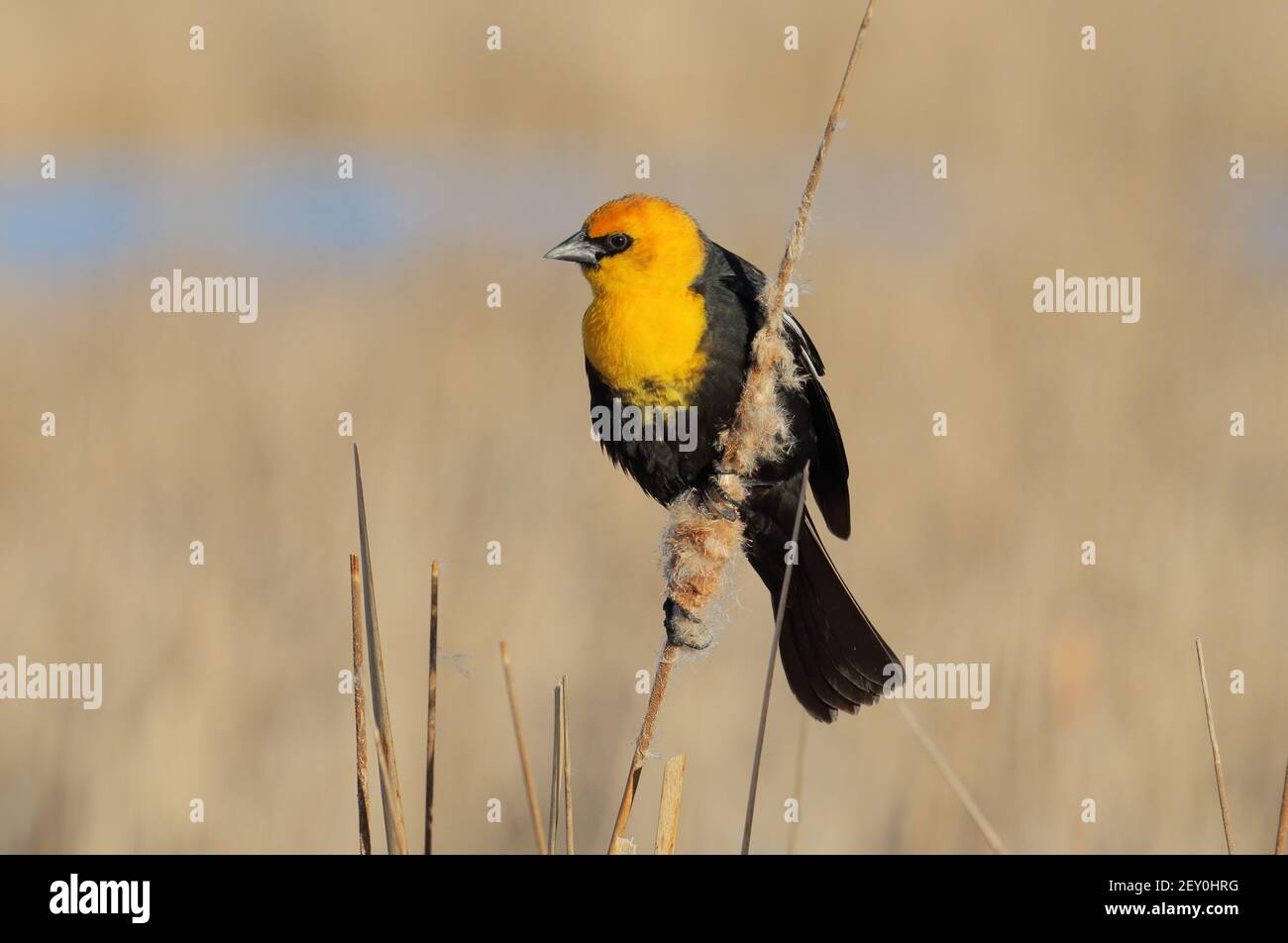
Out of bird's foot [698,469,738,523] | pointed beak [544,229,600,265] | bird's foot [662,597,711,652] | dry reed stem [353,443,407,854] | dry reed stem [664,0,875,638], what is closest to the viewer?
dry reed stem [353,443,407,854]

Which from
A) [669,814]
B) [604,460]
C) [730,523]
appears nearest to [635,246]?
[730,523]

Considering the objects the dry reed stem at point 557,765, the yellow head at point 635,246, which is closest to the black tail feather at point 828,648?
the yellow head at point 635,246

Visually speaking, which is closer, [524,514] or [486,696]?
[486,696]

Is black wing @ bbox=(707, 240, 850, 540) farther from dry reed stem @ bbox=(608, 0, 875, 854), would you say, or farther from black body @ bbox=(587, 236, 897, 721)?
dry reed stem @ bbox=(608, 0, 875, 854)

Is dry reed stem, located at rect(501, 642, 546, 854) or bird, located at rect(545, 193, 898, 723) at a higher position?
bird, located at rect(545, 193, 898, 723)

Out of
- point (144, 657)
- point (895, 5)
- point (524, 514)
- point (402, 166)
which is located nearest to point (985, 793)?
point (524, 514)

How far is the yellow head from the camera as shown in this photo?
3.01 meters

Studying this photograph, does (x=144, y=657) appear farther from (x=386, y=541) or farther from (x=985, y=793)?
(x=985, y=793)

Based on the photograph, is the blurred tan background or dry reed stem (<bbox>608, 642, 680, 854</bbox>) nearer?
dry reed stem (<bbox>608, 642, 680, 854</bbox>)

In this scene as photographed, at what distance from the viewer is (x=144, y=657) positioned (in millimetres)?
4410

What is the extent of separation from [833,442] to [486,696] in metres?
1.89

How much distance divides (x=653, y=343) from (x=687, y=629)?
87 cm

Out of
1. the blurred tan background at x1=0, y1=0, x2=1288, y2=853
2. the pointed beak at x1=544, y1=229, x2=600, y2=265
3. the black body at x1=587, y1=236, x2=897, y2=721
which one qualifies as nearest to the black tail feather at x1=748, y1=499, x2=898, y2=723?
the black body at x1=587, y1=236, x2=897, y2=721
